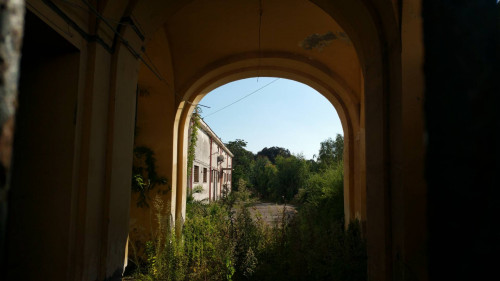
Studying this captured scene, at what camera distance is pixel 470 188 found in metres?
0.68

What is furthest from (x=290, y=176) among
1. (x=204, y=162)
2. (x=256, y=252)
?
(x=256, y=252)

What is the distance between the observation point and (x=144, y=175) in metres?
6.00

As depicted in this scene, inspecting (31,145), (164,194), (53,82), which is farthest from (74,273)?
(164,194)

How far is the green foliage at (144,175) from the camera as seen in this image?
583 centimetres

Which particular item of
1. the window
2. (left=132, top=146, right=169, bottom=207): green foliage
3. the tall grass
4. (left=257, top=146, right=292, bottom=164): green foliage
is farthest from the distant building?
(left=257, top=146, right=292, bottom=164): green foliage

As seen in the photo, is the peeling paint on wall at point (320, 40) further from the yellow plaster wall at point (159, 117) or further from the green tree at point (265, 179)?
the green tree at point (265, 179)

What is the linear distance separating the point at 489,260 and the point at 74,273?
113 inches

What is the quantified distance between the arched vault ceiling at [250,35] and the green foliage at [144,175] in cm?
164

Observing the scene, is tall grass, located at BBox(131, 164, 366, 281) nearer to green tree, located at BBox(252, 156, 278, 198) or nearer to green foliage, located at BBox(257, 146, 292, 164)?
green tree, located at BBox(252, 156, 278, 198)

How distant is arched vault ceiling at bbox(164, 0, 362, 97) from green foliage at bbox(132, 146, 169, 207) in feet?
5.39

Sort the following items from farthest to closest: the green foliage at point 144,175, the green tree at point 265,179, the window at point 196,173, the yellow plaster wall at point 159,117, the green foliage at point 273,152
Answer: the green foliage at point 273,152, the green tree at point 265,179, the window at point 196,173, the yellow plaster wall at point 159,117, the green foliage at point 144,175

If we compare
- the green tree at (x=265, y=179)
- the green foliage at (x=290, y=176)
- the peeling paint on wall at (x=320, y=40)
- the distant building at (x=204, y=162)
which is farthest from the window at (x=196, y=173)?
the green tree at (x=265, y=179)

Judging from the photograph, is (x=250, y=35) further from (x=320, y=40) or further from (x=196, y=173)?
(x=196, y=173)

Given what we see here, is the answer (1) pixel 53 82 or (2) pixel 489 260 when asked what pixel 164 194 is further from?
(2) pixel 489 260
